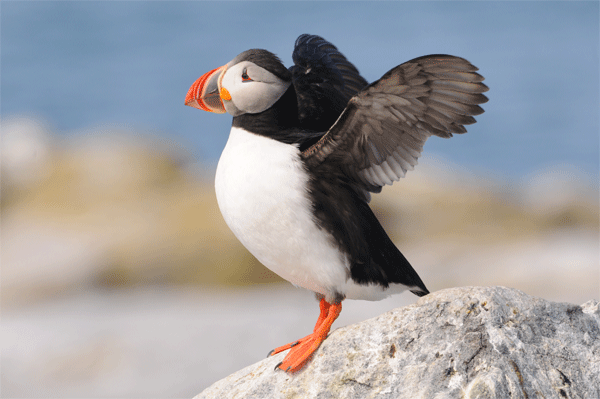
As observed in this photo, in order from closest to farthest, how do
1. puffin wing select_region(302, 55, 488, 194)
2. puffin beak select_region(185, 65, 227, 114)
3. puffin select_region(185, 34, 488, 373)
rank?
puffin wing select_region(302, 55, 488, 194) → puffin select_region(185, 34, 488, 373) → puffin beak select_region(185, 65, 227, 114)

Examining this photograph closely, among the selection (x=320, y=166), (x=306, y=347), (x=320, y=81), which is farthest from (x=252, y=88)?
(x=306, y=347)

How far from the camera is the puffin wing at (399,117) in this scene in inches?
151

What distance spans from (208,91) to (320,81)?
1305 mm

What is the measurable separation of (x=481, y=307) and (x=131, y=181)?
41.9ft

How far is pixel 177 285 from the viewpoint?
13375 millimetres

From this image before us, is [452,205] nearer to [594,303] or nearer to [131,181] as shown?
[131,181]

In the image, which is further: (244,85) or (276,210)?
(244,85)

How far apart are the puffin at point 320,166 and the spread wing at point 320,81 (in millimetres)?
589

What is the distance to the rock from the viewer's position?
3.86 m

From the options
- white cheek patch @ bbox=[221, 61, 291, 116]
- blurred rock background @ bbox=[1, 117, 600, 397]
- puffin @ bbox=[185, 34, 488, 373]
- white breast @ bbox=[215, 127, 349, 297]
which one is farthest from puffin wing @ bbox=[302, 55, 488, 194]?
blurred rock background @ bbox=[1, 117, 600, 397]

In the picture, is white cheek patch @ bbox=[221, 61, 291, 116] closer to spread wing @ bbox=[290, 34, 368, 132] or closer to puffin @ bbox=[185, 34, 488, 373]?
puffin @ bbox=[185, 34, 488, 373]

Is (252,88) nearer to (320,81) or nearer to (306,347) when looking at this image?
(320,81)

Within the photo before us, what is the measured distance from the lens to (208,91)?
181 inches

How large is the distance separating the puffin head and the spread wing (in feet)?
1.79
